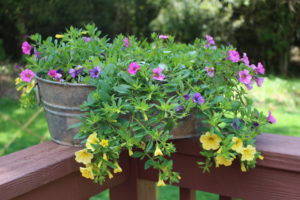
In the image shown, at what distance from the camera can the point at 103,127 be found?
3.35ft

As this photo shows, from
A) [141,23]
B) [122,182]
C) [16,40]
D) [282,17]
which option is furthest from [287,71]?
[122,182]

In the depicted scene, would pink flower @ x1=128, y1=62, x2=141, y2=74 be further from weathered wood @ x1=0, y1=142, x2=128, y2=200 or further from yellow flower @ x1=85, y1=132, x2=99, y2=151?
weathered wood @ x1=0, y1=142, x2=128, y2=200

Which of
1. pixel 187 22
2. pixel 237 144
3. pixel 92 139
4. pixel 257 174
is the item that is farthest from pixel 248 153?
pixel 187 22

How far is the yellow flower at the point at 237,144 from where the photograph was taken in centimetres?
103

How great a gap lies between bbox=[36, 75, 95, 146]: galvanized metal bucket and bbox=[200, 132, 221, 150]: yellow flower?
32 cm

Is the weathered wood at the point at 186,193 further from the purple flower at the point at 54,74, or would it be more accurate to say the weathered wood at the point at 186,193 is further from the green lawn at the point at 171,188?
the green lawn at the point at 171,188

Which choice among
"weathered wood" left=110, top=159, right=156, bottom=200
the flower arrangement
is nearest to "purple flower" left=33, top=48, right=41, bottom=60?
the flower arrangement

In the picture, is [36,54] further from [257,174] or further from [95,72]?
[257,174]

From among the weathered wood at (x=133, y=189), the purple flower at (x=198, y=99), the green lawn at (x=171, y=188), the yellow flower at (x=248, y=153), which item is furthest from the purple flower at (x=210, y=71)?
the green lawn at (x=171, y=188)

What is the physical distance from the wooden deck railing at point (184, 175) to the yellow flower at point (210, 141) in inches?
6.5

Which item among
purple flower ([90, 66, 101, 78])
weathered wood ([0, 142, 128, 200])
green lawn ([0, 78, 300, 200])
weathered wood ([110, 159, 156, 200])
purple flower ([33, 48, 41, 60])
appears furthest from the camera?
green lawn ([0, 78, 300, 200])

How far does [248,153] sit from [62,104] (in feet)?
1.67

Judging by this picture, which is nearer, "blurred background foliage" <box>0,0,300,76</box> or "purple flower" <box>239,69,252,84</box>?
"purple flower" <box>239,69,252,84</box>

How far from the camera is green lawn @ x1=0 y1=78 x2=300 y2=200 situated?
393 centimetres
